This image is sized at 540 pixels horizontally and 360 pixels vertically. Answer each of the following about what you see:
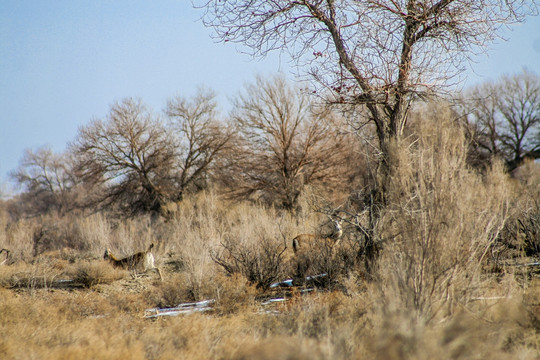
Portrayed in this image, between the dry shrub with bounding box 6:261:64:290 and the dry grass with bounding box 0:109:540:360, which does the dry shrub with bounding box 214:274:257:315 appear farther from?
the dry shrub with bounding box 6:261:64:290

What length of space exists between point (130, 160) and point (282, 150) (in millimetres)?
10338

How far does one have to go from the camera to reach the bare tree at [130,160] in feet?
87.7

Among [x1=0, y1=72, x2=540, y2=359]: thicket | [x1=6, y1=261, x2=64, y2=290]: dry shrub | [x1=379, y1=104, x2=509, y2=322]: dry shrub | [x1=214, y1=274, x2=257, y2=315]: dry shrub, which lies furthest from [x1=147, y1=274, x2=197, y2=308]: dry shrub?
[x1=379, y1=104, x2=509, y2=322]: dry shrub

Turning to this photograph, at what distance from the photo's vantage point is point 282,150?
76.9 ft

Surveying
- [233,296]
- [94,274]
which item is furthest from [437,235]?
[94,274]

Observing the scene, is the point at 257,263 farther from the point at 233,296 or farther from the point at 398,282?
the point at 398,282

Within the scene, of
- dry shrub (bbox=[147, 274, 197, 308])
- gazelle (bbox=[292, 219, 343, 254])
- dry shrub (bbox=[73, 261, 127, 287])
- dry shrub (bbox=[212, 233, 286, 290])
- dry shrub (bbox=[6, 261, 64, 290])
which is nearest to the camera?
dry shrub (bbox=[147, 274, 197, 308])

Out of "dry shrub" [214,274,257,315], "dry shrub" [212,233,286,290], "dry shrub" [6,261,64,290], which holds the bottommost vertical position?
"dry shrub" [214,274,257,315]

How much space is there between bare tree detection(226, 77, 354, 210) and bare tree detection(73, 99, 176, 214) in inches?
233

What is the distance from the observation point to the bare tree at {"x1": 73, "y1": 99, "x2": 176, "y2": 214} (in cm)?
2673

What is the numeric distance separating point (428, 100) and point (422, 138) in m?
3.24

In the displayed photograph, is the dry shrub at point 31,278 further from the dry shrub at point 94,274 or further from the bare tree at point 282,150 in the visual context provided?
the bare tree at point 282,150

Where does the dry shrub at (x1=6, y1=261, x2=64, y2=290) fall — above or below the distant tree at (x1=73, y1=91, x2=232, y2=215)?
below

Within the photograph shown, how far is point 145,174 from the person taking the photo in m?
27.4
